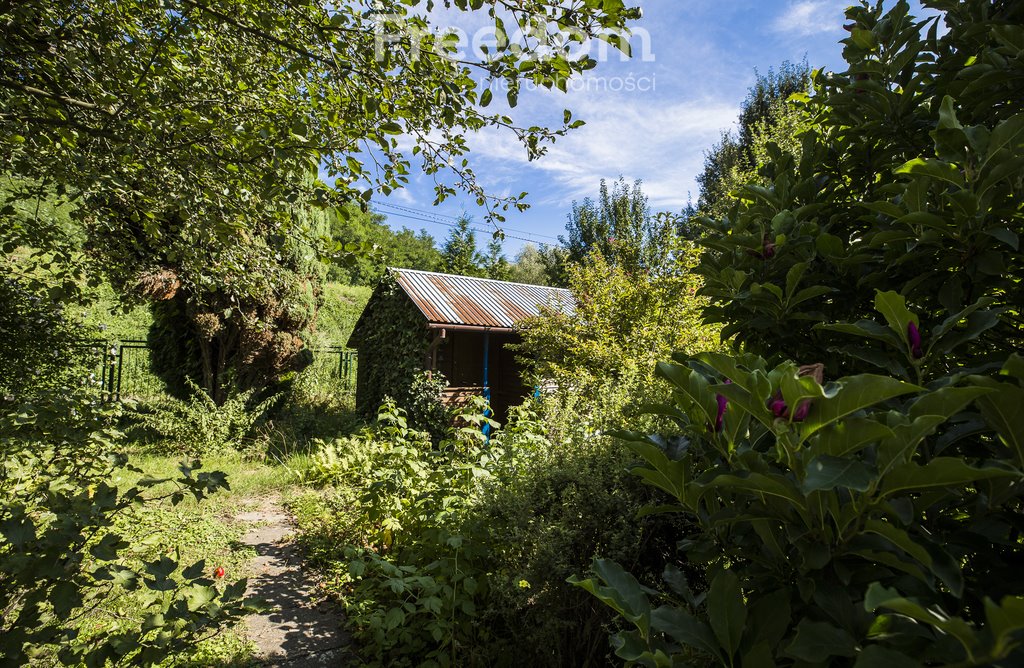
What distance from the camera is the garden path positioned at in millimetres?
3516

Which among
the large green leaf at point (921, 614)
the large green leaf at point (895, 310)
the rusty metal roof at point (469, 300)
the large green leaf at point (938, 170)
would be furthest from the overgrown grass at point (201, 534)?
the rusty metal roof at point (469, 300)

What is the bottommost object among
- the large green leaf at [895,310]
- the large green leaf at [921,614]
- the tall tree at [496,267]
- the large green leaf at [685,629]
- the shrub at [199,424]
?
the shrub at [199,424]

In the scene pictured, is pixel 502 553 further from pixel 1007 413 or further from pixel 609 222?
pixel 609 222

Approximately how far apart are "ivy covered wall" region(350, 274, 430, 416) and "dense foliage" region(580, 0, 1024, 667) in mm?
9677

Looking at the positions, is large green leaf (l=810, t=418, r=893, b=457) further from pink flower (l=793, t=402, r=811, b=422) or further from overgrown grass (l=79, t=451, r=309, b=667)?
overgrown grass (l=79, t=451, r=309, b=667)

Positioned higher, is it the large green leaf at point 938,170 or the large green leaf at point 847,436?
the large green leaf at point 938,170

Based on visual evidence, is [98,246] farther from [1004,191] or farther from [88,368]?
[1004,191]

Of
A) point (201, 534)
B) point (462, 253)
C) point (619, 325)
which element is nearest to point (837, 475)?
point (201, 534)

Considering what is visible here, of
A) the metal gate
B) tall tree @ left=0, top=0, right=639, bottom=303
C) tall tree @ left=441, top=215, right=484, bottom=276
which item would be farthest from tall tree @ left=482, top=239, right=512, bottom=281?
tall tree @ left=0, top=0, right=639, bottom=303

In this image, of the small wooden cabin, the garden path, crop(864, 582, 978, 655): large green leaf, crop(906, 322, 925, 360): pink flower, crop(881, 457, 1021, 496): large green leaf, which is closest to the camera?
crop(864, 582, 978, 655): large green leaf

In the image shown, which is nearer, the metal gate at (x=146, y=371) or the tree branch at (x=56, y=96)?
the tree branch at (x=56, y=96)

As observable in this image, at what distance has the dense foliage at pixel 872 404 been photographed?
83cm

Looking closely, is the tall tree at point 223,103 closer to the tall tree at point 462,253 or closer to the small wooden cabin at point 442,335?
the small wooden cabin at point 442,335

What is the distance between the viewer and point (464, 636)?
312 cm
